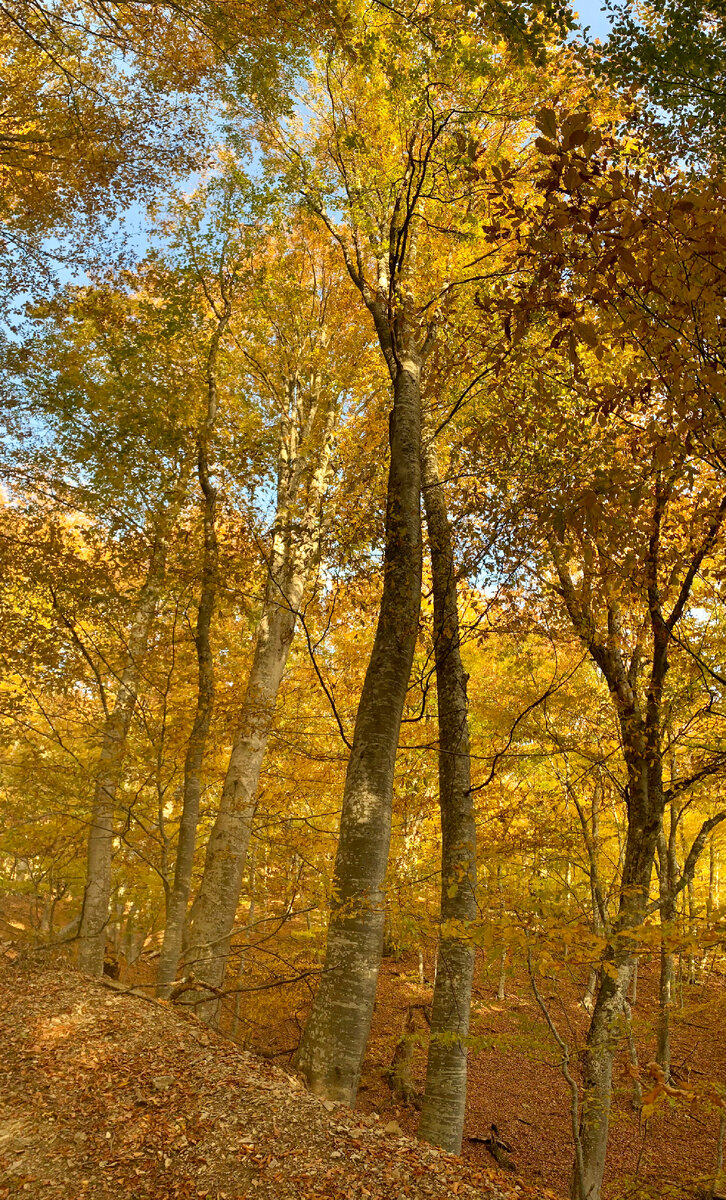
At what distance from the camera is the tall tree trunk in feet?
12.3

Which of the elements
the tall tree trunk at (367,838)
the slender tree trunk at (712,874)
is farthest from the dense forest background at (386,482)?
the slender tree trunk at (712,874)

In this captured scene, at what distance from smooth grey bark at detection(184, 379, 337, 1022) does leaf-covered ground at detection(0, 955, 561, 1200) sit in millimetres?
1997

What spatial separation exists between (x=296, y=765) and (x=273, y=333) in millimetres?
7674

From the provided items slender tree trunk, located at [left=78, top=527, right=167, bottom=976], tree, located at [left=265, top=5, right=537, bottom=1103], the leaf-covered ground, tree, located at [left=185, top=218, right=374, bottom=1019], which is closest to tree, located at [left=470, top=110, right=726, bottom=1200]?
tree, located at [left=265, top=5, right=537, bottom=1103]

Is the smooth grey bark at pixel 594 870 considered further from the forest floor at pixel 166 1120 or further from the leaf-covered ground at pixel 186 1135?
the leaf-covered ground at pixel 186 1135

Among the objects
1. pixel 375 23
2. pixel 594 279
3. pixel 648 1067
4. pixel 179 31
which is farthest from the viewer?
pixel 179 31

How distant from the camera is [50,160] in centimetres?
708

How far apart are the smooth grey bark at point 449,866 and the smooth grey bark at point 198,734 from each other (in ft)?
10.8

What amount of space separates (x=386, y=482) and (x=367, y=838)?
4846 mm

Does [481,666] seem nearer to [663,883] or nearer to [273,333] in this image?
[663,883]

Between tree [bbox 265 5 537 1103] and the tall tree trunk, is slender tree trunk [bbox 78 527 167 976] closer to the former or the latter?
tree [bbox 265 5 537 1103]

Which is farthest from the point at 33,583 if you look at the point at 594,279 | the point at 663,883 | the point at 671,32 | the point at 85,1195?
the point at 663,883

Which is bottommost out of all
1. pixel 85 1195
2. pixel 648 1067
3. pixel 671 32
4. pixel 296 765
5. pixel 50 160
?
pixel 85 1195

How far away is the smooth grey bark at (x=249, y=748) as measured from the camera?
758 centimetres
